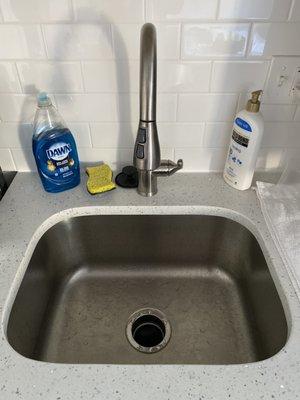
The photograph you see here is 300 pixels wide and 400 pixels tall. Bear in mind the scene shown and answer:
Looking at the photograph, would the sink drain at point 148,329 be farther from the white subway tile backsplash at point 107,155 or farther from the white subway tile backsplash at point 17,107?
the white subway tile backsplash at point 17,107

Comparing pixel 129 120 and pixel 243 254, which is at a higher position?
pixel 129 120

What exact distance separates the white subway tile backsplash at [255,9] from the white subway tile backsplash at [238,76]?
0.09 metres

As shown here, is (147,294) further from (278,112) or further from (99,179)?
(278,112)

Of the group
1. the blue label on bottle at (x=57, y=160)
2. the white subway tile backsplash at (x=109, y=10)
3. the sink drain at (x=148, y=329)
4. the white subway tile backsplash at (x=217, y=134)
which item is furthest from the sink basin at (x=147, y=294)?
the white subway tile backsplash at (x=109, y=10)

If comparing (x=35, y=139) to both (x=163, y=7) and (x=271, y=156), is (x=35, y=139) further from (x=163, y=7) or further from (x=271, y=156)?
(x=271, y=156)

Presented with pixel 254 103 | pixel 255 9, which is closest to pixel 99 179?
pixel 254 103

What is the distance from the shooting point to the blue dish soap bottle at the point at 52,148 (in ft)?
2.60

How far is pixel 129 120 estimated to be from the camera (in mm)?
851

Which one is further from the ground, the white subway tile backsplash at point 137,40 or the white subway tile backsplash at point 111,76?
the white subway tile backsplash at point 137,40

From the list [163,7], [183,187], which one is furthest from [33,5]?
[183,187]

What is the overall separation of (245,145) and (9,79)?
0.58 m

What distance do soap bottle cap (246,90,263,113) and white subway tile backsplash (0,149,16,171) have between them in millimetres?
641

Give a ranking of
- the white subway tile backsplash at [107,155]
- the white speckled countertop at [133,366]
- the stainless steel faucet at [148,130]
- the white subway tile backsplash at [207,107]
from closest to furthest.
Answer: the white speckled countertop at [133,366], the stainless steel faucet at [148,130], the white subway tile backsplash at [207,107], the white subway tile backsplash at [107,155]

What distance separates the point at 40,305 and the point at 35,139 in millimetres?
398
